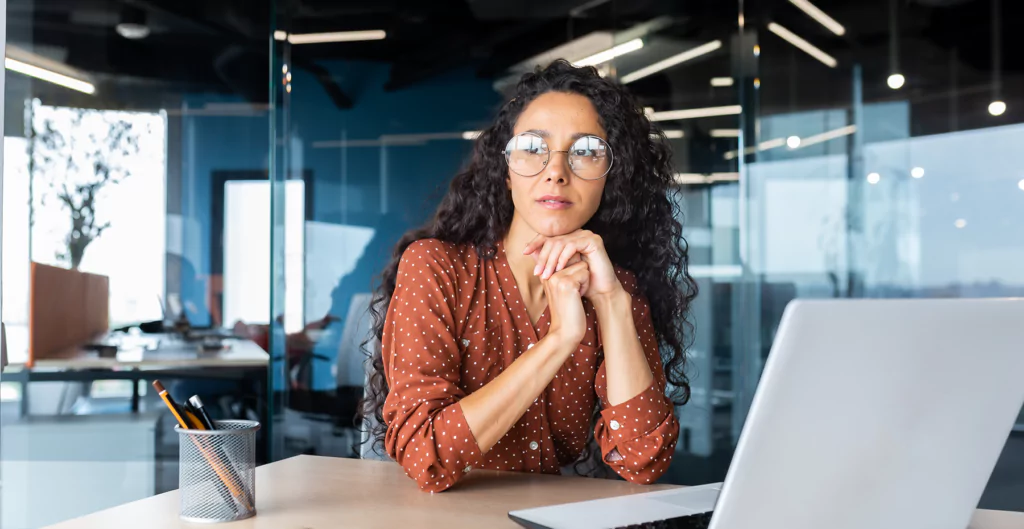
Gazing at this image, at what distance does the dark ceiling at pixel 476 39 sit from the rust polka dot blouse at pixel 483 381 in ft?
7.02

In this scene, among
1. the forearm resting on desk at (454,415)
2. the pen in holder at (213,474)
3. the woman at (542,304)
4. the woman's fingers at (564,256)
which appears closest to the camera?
the pen in holder at (213,474)

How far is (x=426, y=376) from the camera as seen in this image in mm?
1378

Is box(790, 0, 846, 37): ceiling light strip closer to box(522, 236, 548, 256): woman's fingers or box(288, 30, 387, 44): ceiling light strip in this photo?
box(288, 30, 387, 44): ceiling light strip

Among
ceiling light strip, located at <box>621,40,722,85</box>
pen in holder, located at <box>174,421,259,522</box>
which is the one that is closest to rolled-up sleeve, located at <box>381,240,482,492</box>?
pen in holder, located at <box>174,421,259,522</box>

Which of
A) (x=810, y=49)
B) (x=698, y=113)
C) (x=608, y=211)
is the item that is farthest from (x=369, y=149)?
(x=608, y=211)

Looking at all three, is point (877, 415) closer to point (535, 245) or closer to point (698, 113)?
point (535, 245)

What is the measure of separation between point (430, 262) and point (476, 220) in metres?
0.22

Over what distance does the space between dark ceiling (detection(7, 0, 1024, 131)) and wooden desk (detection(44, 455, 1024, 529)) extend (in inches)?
103

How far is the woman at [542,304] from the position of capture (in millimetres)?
1328

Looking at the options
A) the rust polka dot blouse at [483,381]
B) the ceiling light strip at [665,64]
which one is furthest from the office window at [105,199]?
the rust polka dot blouse at [483,381]

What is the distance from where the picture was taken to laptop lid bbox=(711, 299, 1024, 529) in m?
0.72

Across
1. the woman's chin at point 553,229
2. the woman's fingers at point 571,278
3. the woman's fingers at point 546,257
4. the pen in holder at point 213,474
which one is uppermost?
the woman's chin at point 553,229

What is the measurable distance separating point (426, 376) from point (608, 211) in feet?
2.00

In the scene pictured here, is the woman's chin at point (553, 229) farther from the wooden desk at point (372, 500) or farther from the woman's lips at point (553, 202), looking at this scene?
the wooden desk at point (372, 500)
